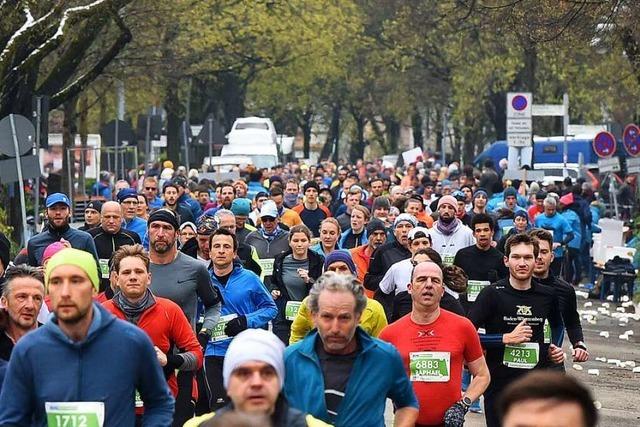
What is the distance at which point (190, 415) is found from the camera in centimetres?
1052

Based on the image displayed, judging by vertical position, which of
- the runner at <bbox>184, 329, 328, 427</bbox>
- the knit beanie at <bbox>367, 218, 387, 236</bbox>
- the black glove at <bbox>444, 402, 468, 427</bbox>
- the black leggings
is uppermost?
the runner at <bbox>184, 329, 328, 427</bbox>

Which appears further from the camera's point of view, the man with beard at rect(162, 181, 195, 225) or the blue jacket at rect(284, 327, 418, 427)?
the man with beard at rect(162, 181, 195, 225)

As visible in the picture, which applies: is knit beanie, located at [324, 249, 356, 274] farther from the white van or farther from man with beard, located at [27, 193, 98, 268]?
the white van

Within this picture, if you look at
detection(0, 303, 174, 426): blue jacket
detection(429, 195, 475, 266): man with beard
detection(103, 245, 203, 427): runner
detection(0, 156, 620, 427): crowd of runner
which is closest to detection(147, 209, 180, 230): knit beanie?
detection(0, 156, 620, 427): crowd of runner

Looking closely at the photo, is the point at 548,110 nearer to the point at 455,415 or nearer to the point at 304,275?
the point at 304,275

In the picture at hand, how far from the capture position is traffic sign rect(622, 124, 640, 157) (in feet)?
97.5

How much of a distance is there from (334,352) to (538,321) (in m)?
3.78

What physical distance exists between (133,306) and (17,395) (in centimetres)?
271

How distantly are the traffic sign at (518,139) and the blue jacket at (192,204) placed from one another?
13.6 metres

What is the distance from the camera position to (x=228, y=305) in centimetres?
1165

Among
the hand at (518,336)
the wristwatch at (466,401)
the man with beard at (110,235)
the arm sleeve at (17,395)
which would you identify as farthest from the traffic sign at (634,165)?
the arm sleeve at (17,395)

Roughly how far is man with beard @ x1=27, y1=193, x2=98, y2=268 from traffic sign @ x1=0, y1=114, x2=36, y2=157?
6.66 meters

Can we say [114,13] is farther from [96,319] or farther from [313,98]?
[313,98]

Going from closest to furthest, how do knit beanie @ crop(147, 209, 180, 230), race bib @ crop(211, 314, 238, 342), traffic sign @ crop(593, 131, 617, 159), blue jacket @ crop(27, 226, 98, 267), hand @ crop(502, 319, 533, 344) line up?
hand @ crop(502, 319, 533, 344) < knit beanie @ crop(147, 209, 180, 230) < race bib @ crop(211, 314, 238, 342) < blue jacket @ crop(27, 226, 98, 267) < traffic sign @ crop(593, 131, 617, 159)
